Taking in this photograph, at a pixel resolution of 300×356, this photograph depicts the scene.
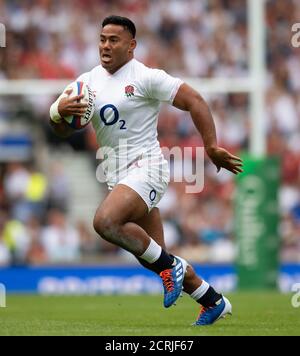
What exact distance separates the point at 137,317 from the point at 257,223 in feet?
24.6

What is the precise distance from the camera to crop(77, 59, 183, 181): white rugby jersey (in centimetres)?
925

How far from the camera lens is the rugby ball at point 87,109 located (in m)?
9.07

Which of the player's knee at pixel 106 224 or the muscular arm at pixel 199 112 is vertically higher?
the muscular arm at pixel 199 112

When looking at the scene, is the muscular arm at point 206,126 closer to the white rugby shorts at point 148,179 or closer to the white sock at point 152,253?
the white rugby shorts at point 148,179

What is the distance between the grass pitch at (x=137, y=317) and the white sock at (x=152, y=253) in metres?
0.56

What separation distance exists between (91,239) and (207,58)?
454 centimetres

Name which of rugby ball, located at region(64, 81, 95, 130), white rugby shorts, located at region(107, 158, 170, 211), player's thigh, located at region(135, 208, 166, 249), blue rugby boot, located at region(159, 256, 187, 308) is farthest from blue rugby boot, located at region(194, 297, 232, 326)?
rugby ball, located at region(64, 81, 95, 130)

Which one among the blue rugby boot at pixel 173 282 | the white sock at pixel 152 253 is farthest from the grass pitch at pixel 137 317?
the white sock at pixel 152 253

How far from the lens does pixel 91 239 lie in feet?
64.7

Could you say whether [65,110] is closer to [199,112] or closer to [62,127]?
[62,127]

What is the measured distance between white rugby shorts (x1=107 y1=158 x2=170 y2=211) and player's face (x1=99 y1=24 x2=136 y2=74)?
85 cm

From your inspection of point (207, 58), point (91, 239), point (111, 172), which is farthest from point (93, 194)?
point (111, 172)

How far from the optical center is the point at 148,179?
9.16m
